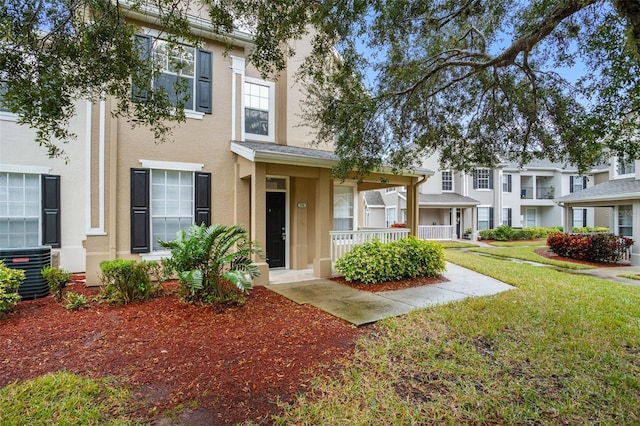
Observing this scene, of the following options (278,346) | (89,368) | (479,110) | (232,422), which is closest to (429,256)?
(479,110)

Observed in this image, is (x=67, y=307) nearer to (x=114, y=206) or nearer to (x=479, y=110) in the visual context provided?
(x=114, y=206)

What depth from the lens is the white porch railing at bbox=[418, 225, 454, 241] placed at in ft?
78.8

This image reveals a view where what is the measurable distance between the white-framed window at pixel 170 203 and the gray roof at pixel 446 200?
18251 millimetres

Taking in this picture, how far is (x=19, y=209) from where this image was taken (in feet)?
25.8

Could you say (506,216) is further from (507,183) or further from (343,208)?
(343,208)

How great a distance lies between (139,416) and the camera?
295 centimetres

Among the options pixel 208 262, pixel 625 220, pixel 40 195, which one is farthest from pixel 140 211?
pixel 625 220

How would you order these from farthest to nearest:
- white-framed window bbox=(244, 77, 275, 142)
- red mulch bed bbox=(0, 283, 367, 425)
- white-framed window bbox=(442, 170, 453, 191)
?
white-framed window bbox=(442, 170, 453, 191) → white-framed window bbox=(244, 77, 275, 142) → red mulch bed bbox=(0, 283, 367, 425)

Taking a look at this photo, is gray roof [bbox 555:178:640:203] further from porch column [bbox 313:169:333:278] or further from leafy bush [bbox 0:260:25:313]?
leafy bush [bbox 0:260:25:313]

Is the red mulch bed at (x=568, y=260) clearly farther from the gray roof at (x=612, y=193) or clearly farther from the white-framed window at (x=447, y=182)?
the white-framed window at (x=447, y=182)

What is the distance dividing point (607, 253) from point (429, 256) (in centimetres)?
1038

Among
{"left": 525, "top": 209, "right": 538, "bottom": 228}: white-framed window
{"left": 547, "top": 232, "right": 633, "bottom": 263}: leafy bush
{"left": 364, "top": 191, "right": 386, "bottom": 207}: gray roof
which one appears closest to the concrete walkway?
{"left": 547, "top": 232, "right": 633, "bottom": 263}: leafy bush

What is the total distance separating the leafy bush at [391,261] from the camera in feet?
26.8

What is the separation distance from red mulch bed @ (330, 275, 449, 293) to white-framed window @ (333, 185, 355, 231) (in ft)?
9.15
